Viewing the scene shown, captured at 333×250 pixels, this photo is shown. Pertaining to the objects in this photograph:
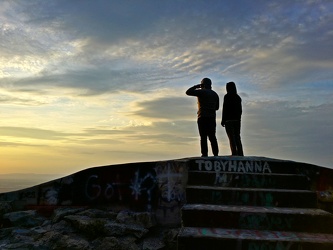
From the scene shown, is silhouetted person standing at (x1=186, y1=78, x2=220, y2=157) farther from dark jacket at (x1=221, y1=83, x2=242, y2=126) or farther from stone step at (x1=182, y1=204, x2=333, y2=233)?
stone step at (x1=182, y1=204, x2=333, y2=233)

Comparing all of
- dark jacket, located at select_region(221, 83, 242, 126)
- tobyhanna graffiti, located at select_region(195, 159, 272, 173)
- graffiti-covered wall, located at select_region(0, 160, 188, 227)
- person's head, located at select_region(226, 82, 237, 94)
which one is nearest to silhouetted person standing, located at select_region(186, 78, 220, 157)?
dark jacket, located at select_region(221, 83, 242, 126)

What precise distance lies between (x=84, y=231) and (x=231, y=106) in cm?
476

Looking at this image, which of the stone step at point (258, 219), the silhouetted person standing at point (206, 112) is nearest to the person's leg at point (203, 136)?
the silhouetted person standing at point (206, 112)

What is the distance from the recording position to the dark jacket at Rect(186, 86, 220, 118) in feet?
25.7

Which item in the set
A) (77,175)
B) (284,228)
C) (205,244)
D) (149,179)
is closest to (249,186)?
(284,228)

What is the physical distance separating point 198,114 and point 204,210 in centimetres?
354

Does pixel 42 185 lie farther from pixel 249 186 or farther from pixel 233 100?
pixel 233 100

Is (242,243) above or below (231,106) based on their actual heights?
below

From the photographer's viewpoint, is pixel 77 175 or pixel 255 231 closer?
pixel 255 231

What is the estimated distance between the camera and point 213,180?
6309 mm

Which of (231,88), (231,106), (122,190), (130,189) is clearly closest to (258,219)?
(130,189)

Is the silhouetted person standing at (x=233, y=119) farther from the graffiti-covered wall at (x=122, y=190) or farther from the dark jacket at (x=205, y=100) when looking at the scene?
the graffiti-covered wall at (x=122, y=190)

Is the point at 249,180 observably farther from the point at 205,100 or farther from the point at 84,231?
the point at 84,231

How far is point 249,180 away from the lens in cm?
631
